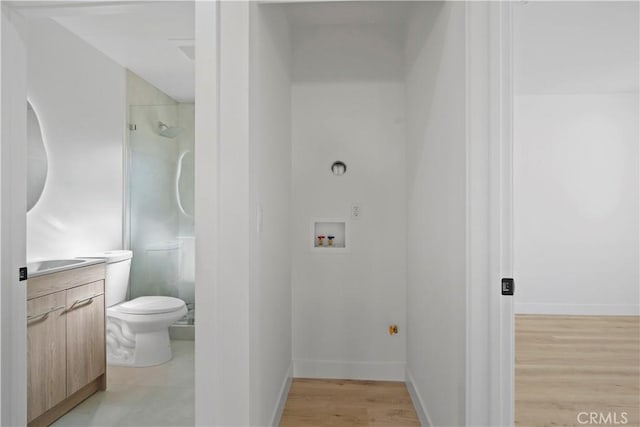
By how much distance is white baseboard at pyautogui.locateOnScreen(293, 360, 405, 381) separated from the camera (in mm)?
2803

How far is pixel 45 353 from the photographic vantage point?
6.71 ft

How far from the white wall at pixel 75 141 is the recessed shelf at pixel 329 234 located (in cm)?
183

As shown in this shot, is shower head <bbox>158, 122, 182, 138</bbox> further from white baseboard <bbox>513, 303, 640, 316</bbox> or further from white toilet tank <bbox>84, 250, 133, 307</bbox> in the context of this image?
white baseboard <bbox>513, 303, 640, 316</bbox>

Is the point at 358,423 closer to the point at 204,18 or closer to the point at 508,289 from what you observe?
the point at 508,289

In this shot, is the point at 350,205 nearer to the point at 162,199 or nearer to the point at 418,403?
the point at 418,403

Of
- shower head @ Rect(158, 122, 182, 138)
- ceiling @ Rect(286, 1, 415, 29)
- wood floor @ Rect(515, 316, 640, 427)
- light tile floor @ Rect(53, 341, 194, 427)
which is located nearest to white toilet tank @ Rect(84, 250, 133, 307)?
light tile floor @ Rect(53, 341, 194, 427)

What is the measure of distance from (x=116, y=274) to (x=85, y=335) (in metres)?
0.93

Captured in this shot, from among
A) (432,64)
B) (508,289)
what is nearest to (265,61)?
(432,64)

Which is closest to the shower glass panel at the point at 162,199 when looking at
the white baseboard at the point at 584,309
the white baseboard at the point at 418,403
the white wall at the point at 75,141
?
the white wall at the point at 75,141

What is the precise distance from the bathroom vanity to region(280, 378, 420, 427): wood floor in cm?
126

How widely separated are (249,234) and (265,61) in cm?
90

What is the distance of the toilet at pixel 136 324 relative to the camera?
2908 mm

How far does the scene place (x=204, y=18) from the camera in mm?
1479

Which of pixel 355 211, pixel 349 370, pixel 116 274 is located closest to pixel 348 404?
pixel 349 370
